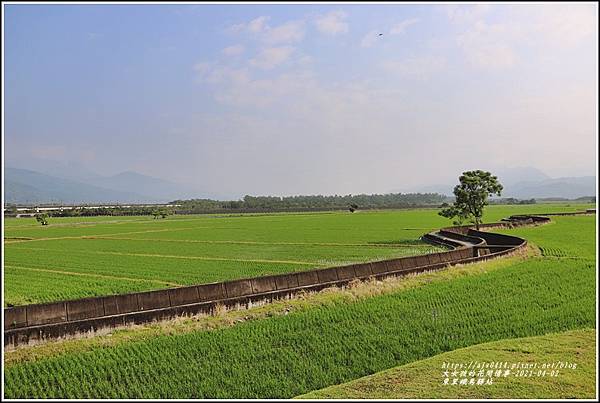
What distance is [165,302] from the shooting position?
14016mm

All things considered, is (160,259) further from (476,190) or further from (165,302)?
(476,190)

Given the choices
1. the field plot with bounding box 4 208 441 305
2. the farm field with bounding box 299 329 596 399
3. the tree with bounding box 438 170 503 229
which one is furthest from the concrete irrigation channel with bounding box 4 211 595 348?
the tree with bounding box 438 170 503 229

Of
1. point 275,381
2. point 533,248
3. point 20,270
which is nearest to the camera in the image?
point 275,381

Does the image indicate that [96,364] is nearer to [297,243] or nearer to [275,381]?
[275,381]

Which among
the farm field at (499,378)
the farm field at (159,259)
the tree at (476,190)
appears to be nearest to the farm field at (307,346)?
the farm field at (499,378)

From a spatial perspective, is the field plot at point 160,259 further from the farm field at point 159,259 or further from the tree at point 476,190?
the tree at point 476,190

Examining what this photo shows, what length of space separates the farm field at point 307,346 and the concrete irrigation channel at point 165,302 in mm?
592

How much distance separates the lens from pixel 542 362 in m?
9.91

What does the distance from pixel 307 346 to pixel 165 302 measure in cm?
452

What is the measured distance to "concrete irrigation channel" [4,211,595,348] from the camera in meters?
11.4

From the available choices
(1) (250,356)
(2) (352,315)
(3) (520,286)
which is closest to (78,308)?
(1) (250,356)

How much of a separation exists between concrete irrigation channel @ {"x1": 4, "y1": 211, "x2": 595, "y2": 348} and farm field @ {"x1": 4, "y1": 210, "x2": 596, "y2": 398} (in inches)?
23.3

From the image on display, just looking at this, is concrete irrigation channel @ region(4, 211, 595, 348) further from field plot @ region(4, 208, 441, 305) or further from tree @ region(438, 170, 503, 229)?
tree @ region(438, 170, 503, 229)

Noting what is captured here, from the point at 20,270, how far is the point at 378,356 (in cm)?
2033
